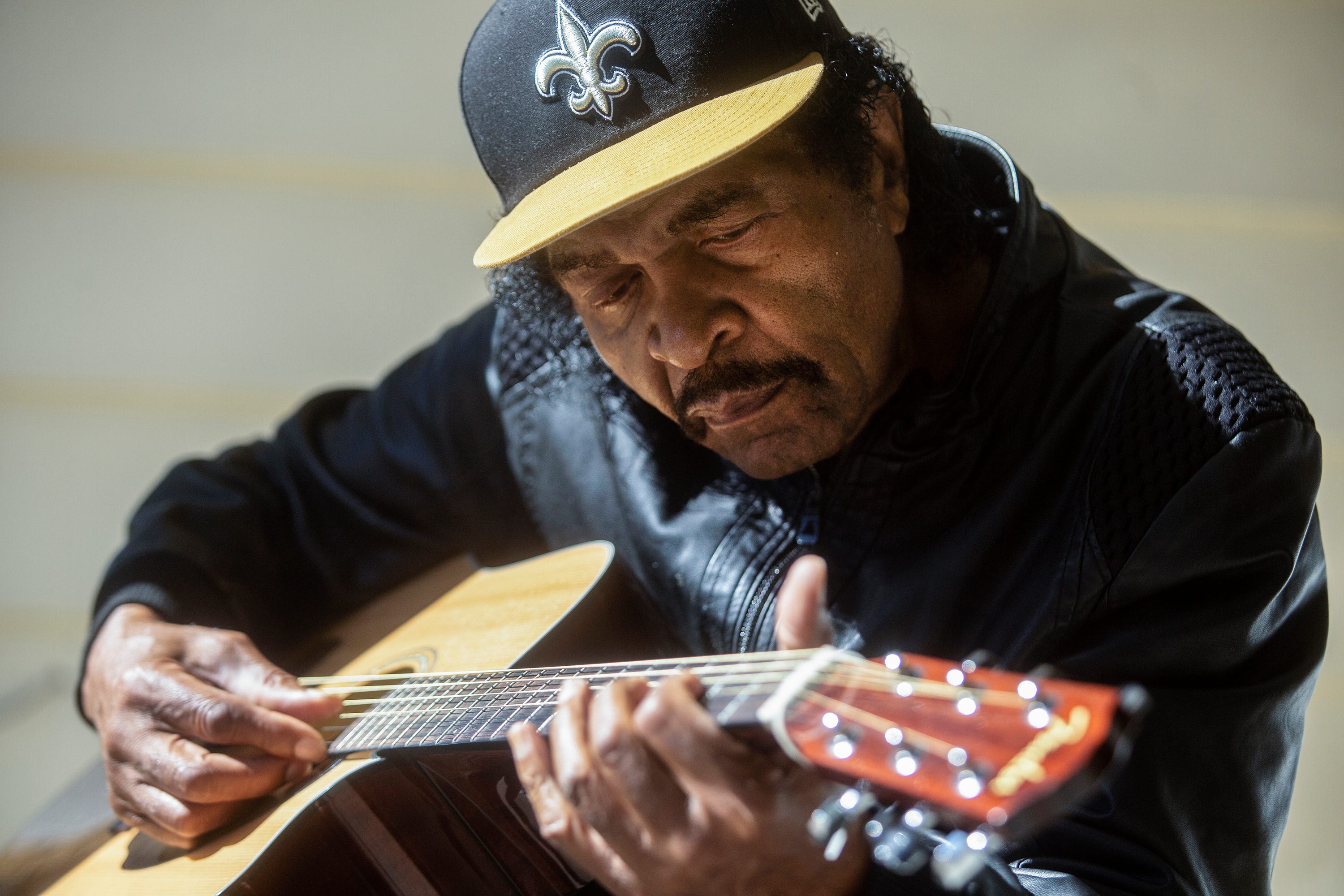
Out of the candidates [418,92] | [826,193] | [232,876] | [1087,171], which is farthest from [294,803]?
[1087,171]

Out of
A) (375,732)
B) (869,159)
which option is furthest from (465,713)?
(869,159)

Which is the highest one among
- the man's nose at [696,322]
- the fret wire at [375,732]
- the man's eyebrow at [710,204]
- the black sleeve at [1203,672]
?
the man's eyebrow at [710,204]

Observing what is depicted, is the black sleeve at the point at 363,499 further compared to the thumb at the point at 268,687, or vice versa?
the black sleeve at the point at 363,499

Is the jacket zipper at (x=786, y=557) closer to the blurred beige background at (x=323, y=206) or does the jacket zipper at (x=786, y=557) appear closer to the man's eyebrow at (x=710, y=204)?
the man's eyebrow at (x=710, y=204)

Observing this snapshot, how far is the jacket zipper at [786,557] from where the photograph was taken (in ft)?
4.31

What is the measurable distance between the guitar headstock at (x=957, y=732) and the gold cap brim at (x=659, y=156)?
51 centimetres

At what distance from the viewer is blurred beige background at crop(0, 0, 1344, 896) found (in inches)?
91.3

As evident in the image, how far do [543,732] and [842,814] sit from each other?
1.19 ft

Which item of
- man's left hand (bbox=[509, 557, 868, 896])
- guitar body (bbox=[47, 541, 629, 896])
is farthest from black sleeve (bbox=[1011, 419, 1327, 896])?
guitar body (bbox=[47, 541, 629, 896])

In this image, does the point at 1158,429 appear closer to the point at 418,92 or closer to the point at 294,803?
the point at 294,803

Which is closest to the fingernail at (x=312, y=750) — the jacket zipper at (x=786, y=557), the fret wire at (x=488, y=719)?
the fret wire at (x=488, y=719)

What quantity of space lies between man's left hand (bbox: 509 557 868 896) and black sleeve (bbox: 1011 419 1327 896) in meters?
0.32

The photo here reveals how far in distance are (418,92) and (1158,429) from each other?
2150 millimetres

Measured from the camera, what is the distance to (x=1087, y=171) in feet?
7.83
